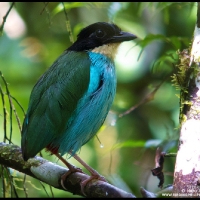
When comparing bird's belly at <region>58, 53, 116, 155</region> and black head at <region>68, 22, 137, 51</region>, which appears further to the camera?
black head at <region>68, 22, 137, 51</region>

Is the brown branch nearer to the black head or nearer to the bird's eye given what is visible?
the black head

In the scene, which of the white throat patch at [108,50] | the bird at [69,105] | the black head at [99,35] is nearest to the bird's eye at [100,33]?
the black head at [99,35]

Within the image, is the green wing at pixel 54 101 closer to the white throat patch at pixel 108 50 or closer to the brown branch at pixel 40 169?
the brown branch at pixel 40 169

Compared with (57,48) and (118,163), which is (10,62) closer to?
(57,48)

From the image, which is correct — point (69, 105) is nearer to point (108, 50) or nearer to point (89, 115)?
point (89, 115)

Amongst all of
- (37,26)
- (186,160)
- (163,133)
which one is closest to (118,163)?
(163,133)

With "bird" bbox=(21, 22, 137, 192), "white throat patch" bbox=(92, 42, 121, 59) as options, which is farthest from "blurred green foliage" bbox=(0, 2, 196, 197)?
"bird" bbox=(21, 22, 137, 192)

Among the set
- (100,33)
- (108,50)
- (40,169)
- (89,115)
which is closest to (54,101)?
(89,115)
